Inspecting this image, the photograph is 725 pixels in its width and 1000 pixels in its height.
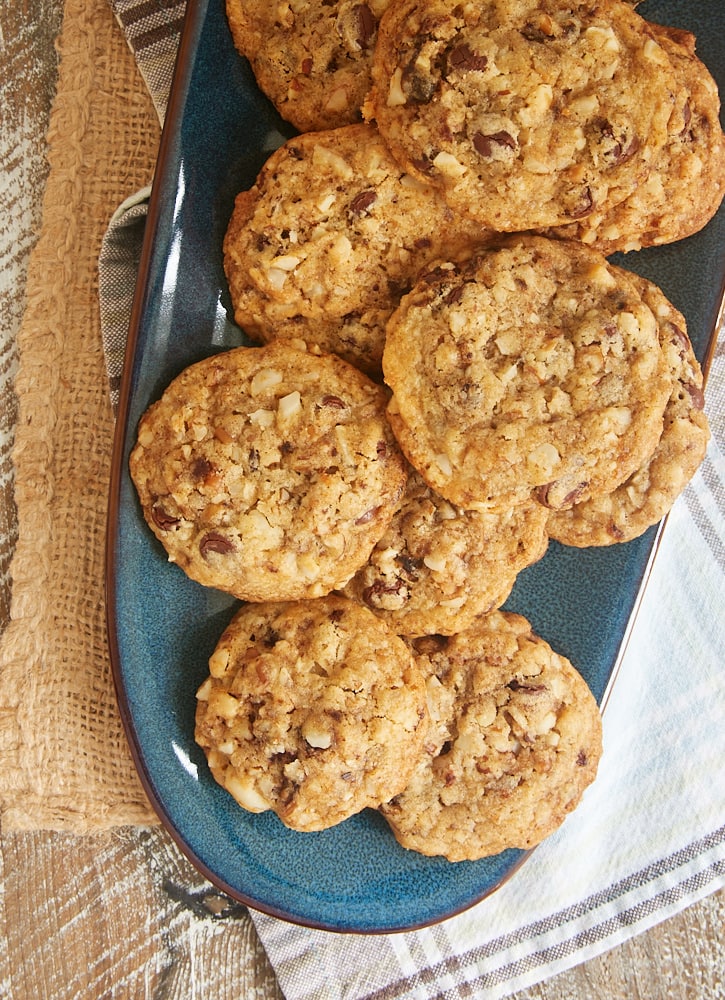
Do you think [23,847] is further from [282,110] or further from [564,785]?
[282,110]

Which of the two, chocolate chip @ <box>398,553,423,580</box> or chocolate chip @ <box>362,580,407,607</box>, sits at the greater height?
chocolate chip @ <box>398,553,423,580</box>

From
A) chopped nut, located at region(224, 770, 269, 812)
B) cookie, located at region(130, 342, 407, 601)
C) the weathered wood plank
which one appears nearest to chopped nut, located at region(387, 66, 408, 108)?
cookie, located at region(130, 342, 407, 601)

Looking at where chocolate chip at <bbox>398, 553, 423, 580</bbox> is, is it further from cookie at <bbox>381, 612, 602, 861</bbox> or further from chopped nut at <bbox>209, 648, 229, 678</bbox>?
A: chopped nut at <bbox>209, 648, 229, 678</bbox>

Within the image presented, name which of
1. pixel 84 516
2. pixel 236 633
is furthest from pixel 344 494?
pixel 84 516

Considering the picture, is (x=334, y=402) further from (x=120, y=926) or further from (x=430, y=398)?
(x=120, y=926)

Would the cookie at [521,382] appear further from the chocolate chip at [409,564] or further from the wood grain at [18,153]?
the wood grain at [18,153]

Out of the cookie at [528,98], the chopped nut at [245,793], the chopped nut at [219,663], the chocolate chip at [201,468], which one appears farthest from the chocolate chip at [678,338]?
the chopped nut at [245,793]
